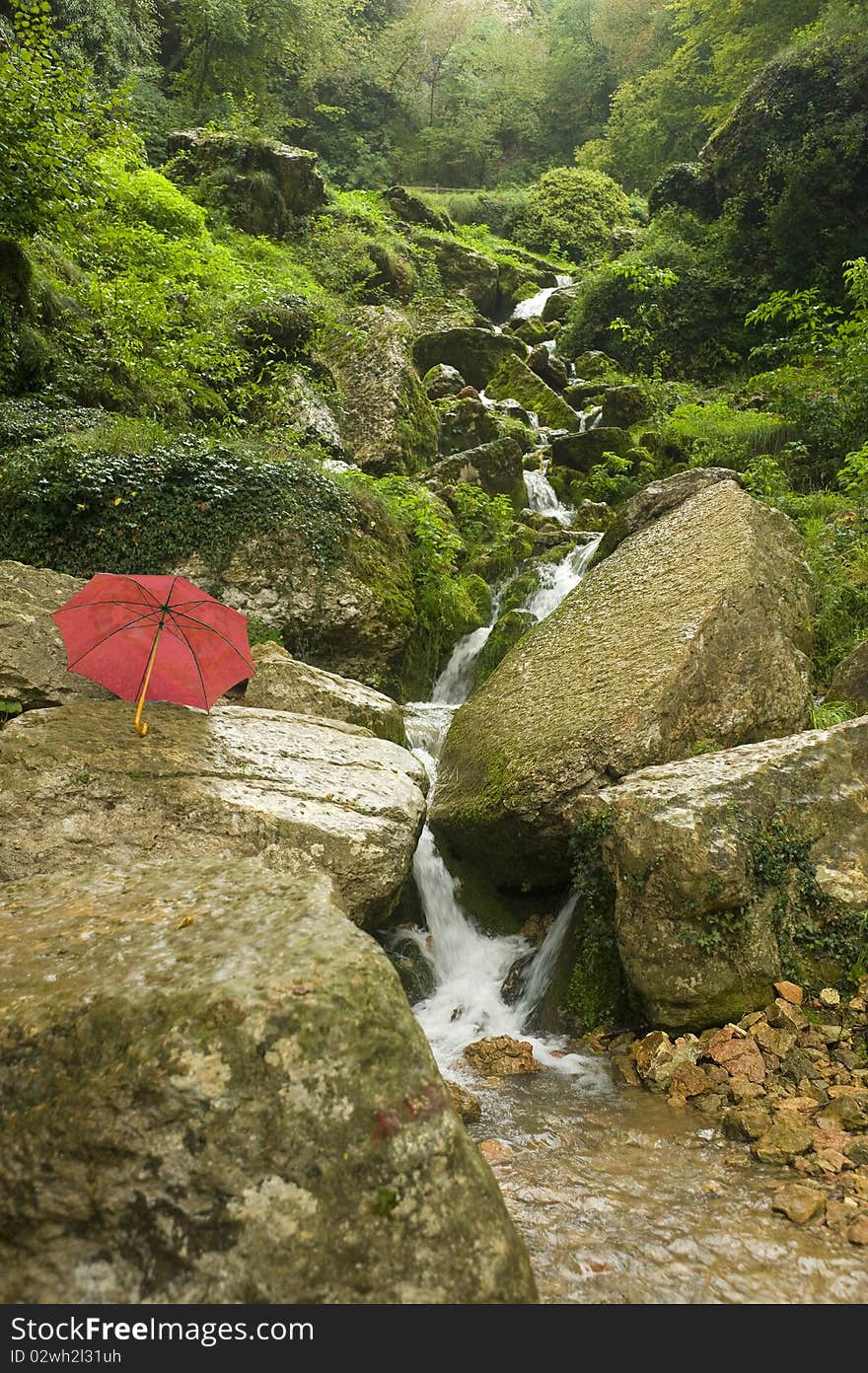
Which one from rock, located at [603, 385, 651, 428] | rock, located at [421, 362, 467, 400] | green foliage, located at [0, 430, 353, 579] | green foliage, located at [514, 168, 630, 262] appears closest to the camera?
green foliage, located at [0, 430, 353, 579]

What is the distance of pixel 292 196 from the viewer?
61.6ft

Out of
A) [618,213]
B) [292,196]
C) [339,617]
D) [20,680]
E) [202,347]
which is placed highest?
[618,213]

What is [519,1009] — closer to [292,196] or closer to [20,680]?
[20,680]

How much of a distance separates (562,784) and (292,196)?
1928cm

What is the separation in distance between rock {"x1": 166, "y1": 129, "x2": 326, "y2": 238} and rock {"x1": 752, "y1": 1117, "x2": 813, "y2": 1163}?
19956 millimetres

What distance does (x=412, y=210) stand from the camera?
24.5m

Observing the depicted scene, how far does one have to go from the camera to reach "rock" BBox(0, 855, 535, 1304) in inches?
67.3

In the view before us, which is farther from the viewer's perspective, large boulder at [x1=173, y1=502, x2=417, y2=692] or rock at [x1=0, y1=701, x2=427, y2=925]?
large boulder at [x1=173, y1=502, x2=417, y2=692]

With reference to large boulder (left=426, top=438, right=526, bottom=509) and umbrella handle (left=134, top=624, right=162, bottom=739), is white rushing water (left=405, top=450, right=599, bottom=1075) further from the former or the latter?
large boulder (left=426, top=438, right=526, bottom=509)

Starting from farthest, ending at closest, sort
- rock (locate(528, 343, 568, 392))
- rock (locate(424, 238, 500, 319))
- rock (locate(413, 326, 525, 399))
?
rock (locate(424, 238, 500, 319)) < rock (locate(528, 343, 568, 392)) < rock (locate(413, 326, 525, 399))

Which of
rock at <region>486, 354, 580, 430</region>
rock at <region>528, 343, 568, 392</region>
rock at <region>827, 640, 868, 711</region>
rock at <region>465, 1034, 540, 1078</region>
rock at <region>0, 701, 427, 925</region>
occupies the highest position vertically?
rock at <region>528, 343, 568, 392</region>

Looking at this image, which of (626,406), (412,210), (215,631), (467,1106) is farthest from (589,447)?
(412,210)

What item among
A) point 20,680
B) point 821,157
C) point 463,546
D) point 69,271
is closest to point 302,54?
point 821,157

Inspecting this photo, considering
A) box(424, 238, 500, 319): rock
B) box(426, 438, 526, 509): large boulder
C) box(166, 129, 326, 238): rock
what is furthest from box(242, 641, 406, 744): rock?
box(424, 238, 500, 319): rock
